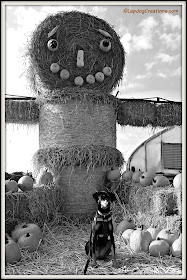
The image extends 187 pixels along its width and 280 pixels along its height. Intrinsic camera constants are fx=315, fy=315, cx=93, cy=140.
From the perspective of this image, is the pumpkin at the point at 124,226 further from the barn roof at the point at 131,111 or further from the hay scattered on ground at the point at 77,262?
the barn roof at the point at 131,111

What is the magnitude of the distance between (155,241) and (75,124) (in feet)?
6.75

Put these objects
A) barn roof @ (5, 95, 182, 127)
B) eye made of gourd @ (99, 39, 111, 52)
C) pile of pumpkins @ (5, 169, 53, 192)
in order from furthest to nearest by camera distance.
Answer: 1. barn roof @ (5, 95, 182, 127)
2. eye made of gourd @ (99, 39, 111, 52)
3. pile of pumpkins @ (5, 169, 53, 192)

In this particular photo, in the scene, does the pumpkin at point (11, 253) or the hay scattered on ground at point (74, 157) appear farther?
the hay scattered on ground at point (74, 157)

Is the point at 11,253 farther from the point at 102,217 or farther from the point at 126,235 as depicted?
the point at 126,235

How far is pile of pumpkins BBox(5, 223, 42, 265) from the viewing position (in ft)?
9.38

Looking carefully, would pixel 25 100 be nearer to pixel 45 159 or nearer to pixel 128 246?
pixel 45 159

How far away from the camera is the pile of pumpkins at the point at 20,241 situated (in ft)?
9.38

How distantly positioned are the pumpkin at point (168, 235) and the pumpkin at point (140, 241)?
5.5 inches

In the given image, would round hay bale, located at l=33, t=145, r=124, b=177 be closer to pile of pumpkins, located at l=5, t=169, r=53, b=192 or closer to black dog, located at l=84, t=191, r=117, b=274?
pile of pumpkins, located at l=5, t=169, r=53, b=192

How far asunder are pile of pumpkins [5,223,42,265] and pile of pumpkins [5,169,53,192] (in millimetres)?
500

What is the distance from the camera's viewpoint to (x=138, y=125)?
534 centimetres

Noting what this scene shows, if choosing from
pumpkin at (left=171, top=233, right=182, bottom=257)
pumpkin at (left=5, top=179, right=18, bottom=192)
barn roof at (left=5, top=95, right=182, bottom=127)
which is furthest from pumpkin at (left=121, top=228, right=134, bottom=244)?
barn roof at (left=5, top=95, right=182, bottom=127)

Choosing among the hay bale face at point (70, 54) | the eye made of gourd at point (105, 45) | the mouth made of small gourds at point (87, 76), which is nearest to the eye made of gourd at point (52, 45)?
the hay bale face at point (70, 54)

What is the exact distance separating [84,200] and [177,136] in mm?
3560
